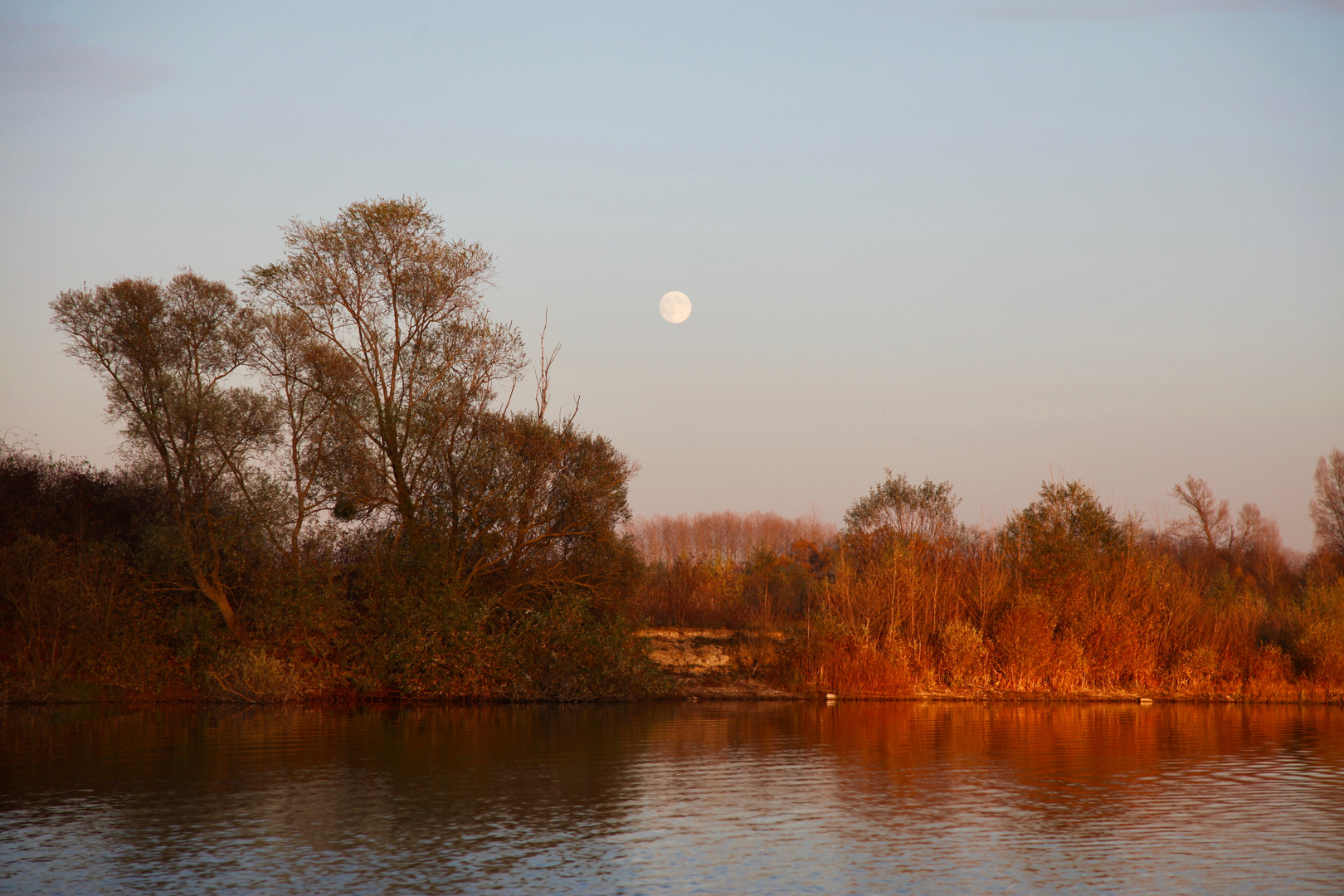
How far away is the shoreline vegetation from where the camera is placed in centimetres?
2869

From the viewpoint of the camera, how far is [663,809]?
12484 mm

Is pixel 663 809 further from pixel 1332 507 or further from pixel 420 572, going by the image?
pixel 1332 507

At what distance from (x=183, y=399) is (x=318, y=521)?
4.91 meters

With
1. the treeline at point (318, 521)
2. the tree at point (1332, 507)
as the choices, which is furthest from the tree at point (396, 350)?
the tree at point (1332, 507)

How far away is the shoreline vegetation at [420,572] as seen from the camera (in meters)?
28.7

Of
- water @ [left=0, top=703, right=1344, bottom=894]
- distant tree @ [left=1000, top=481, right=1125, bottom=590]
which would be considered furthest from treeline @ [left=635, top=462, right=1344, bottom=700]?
water @ [left=0, top=703, right=1344, bottom=894]

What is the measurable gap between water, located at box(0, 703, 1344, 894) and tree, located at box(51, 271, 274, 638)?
25.5 ft

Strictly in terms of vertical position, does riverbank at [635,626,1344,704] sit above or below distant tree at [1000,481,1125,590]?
below

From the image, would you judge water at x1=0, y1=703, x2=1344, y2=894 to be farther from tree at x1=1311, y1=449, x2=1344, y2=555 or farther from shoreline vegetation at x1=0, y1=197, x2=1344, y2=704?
tree at x1=1311, y1=449, x2=1344, y2=555

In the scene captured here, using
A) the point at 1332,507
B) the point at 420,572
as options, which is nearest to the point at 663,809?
the point at 420,572

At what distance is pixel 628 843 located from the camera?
34.3 ft

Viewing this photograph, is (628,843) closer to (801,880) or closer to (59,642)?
(801,880)

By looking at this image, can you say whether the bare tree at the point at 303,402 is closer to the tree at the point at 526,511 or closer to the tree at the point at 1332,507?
the tree at the point at 526,511

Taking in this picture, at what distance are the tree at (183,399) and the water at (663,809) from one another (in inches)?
306
